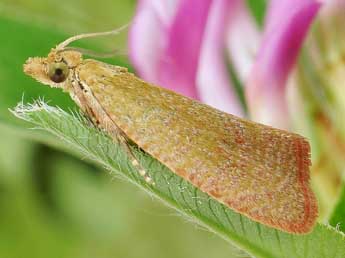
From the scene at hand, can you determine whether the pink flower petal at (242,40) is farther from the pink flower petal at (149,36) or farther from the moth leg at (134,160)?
the moth leg at (134,160)

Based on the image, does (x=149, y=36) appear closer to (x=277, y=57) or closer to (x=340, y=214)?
(x=277, y=57)

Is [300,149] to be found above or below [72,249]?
below

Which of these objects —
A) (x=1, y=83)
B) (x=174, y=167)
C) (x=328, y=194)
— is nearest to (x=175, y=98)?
(x=174, y=167)

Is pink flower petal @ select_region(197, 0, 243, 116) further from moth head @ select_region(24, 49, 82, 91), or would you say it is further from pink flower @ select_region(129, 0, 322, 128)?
moth head @ select_region(24, 49, 82, 91)

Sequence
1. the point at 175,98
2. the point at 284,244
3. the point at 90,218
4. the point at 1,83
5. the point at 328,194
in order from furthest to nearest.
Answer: the point at 90,218 → the point at 1,83 → the point at 328,194 → the point at 175,98 → the point at 284,244

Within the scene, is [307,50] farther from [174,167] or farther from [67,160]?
[67,160]

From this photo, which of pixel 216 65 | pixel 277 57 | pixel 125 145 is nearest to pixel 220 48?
pixel 216 65

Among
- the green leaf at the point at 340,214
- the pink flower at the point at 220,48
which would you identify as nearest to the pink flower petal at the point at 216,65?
the pink flower at the point at 220,48
